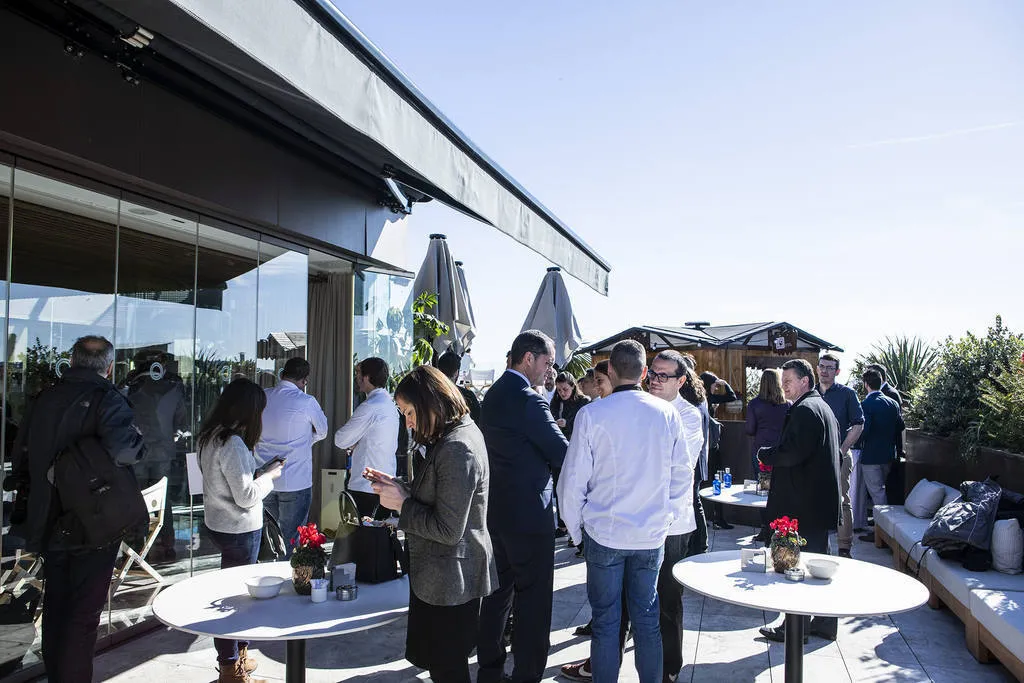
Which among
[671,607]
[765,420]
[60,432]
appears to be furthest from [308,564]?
[765,420]

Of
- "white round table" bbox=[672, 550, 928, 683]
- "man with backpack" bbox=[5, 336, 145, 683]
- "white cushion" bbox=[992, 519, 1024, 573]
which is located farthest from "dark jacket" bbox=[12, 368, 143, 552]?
"white cushion" bbox=[992, 519, 1024, 573]

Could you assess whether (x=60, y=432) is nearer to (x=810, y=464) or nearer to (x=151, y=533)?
(x=151, y=533)

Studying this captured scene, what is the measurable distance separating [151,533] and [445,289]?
380 centimetres

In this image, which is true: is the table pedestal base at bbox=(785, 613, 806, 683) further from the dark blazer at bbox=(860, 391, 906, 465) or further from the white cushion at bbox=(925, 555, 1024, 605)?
the dark blazer at bbox=(860, 391, 906, 465)

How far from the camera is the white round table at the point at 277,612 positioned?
2234mm

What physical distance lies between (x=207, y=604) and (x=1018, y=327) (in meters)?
7.08

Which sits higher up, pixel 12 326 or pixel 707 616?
pixel 12 326

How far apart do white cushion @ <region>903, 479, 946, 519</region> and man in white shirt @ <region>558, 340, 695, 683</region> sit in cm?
423

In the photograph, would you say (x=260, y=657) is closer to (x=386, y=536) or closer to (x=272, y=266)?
(x=386, y=536)

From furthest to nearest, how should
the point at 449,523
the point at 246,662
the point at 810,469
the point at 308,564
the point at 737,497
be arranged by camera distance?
1. the point at 737,497
2. the point at 810,469
3. the point at 246,662
4. the point at 308,564
5. the point at 449,523

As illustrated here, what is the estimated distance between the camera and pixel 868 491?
301 inches

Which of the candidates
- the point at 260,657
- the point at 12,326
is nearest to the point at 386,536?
the point at 260,657

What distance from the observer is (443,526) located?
2.39m

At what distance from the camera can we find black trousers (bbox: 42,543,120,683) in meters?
3.00
